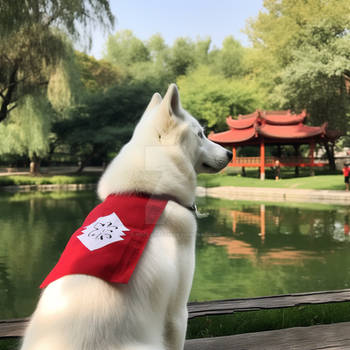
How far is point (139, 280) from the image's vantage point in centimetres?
130

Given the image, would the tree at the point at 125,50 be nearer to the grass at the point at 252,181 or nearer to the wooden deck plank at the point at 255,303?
the grass at the point at 252,181

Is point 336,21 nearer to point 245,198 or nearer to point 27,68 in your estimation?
point 245,198

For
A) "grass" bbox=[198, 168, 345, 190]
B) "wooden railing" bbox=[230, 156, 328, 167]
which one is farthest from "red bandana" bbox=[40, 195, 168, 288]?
"wooden railing" bbox=[230, 156, 328, 167]

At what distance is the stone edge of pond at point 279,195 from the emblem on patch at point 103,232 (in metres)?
10.0

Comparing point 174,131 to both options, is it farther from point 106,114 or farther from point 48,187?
point 106,114

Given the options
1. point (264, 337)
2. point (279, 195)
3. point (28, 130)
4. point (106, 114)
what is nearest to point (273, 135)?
point (279, 195)

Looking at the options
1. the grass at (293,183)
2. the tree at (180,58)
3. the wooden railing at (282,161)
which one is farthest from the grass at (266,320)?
the tree at (180,58)

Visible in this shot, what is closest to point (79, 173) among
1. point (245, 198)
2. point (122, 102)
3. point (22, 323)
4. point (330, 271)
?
point (122, 102)

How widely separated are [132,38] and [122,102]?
25.3 metres

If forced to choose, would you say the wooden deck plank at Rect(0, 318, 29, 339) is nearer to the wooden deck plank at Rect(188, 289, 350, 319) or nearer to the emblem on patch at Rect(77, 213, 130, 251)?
the wooden deck plank at Rect(188, 289, 350, 319)

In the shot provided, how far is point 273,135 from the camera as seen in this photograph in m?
19.5

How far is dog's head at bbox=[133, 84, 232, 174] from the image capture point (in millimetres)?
1528

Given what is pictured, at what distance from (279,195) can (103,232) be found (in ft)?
43.6

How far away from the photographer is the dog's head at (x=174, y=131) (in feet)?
5.01
